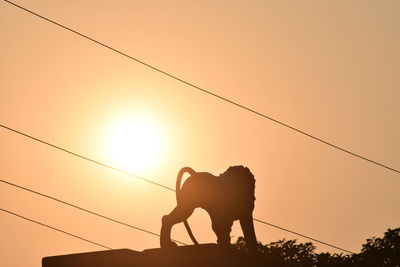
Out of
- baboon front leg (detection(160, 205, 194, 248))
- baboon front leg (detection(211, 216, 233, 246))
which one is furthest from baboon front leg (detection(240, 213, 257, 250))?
baboon front leg (detection(160, 205, 194, 248))

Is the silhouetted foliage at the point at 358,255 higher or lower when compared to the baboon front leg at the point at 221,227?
higher

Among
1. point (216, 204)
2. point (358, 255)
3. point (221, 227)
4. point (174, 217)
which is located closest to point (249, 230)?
point (221, 227)

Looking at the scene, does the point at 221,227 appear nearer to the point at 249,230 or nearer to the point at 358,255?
the point at 249,230

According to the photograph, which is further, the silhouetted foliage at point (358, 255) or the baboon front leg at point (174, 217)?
the silhouetted foliage at point (358, 255)

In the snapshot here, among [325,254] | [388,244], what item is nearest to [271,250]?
[325,254]

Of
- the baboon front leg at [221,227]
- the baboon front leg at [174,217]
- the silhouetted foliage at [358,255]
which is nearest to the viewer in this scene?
the baboon front leg at [174,217]

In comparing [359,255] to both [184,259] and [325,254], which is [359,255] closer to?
[325,254]

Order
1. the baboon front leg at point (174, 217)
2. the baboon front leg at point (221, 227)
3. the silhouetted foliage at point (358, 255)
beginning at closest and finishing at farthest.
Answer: the baboon front leg at point (174, 217) → the baboon front leg at point (221, 227) → the silhouetted foliage at point (358, 255)

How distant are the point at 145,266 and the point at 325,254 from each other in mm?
25411

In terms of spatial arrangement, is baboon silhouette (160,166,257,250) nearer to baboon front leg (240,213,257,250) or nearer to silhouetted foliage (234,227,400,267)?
baboon front leg (240,213,257,250)

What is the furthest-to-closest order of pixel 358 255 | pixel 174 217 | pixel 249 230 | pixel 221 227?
pixel 358 255 → pixel 249 230 → pixel 221 227 → pixel 174 217

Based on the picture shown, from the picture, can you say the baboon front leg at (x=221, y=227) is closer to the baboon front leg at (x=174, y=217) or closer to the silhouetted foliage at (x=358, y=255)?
the baboon front leg at (x=174, y=217)

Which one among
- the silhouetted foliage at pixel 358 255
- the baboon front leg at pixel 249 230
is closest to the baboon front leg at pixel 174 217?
the baboon front leg at pixel 249 230

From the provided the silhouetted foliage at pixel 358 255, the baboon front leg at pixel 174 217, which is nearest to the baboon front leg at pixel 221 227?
the baboon front leg at pixel 174 217
